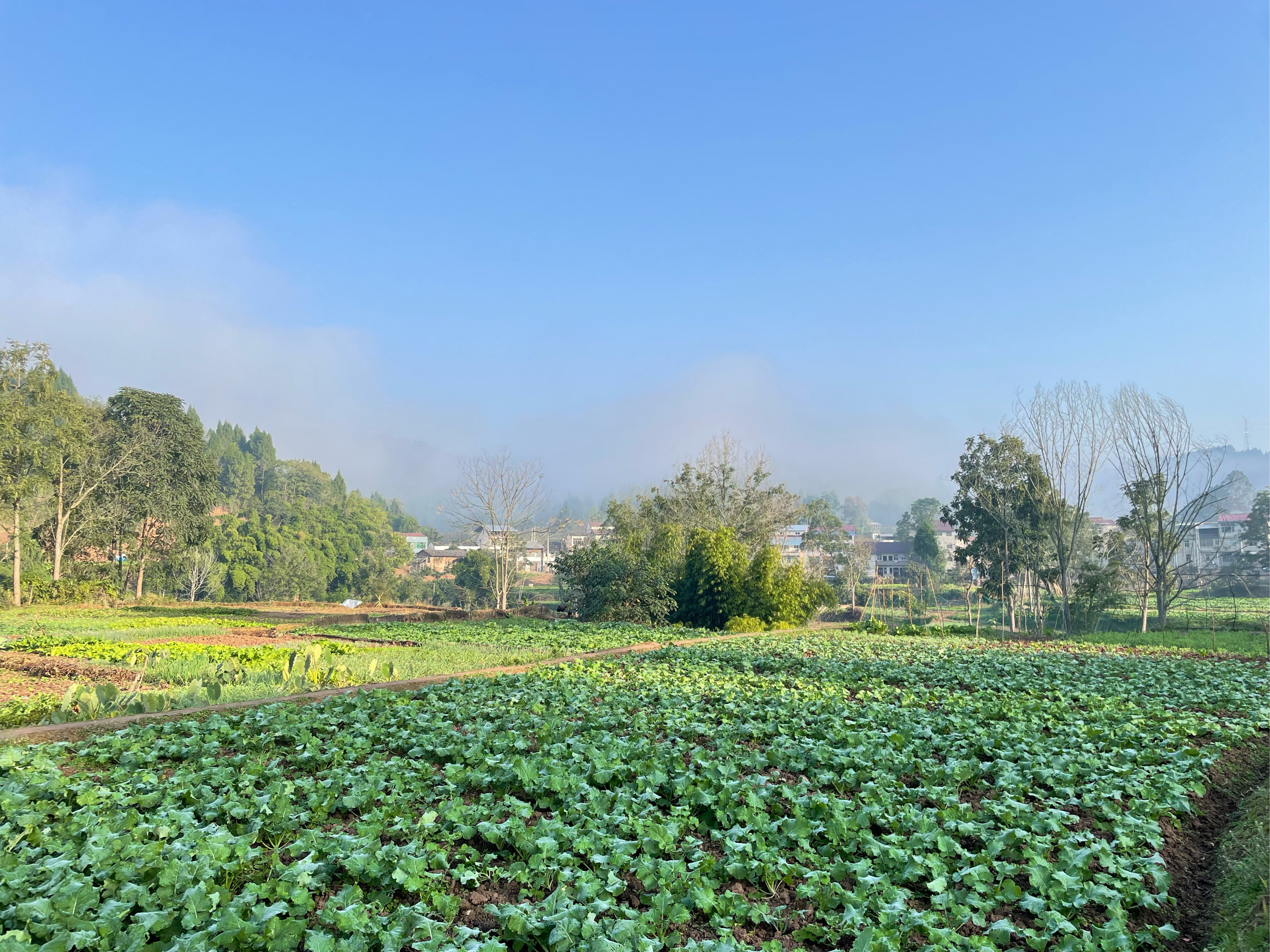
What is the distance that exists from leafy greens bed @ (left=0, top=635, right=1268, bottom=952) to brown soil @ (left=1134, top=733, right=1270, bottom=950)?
121mm

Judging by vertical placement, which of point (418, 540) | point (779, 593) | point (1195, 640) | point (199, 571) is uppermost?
point (418, 540)

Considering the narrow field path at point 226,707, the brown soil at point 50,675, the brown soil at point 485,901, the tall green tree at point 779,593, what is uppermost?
the tall green tree at point 779,593

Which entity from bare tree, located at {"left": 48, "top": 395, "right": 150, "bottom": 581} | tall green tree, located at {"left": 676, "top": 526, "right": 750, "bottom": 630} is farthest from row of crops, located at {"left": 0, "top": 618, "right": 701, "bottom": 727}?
bare tree, located at {"left": 48, "top": 395, "right": 150, "bottom": 581}

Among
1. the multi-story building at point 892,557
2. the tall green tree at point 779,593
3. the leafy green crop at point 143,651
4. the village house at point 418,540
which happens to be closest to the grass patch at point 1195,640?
the tall green tree at point 779,593

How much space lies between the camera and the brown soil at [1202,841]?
3.69 metres

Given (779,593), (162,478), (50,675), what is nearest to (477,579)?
(162,478)

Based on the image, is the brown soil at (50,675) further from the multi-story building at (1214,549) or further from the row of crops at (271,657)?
the multi-story building at (1214,549)

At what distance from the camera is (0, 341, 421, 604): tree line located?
995 inches

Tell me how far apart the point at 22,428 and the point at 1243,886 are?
1291 inches

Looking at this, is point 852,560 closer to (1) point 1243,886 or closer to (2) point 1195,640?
(2) point 1195,640

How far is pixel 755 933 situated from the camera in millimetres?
3279

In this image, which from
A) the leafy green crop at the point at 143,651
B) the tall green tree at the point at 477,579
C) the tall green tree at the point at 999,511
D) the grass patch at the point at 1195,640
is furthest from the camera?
the tall green tree at the point at 477,579

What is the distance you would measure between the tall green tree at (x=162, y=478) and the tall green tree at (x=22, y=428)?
4846mm

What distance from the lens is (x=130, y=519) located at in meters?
31.4
